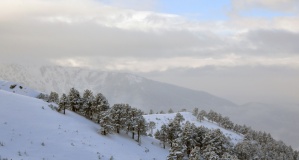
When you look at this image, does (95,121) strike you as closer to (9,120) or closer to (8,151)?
(9,120)

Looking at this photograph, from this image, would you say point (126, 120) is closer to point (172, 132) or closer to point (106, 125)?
point (106, 125)

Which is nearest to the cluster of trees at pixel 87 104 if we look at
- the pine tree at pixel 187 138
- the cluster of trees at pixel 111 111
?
the cluster of trees at pixel 111 111

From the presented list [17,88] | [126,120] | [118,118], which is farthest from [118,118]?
[17,88]

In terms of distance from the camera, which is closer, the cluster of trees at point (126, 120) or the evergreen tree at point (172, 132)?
the cluster of trees at point (126, 120)

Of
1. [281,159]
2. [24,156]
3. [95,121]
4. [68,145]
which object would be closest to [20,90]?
[95,121]

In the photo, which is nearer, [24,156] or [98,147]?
[24,156]

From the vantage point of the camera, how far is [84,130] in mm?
67812

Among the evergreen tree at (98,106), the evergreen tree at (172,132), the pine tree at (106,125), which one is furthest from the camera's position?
the evergreen tree at (172,132)

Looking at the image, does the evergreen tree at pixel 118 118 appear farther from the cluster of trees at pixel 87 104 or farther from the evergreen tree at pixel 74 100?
the evergreen tree at pixel 74 100

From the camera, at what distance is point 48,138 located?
5328 centimetres

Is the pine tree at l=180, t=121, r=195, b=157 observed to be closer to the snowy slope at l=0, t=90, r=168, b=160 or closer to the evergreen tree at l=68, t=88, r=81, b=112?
the snowy slope at l=0, t=90, r=168, b=160

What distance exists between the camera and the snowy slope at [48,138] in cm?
4566

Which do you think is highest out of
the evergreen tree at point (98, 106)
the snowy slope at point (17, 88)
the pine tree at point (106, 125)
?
the snowy slope at point (17, 88)

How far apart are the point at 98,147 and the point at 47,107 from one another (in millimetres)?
22428
